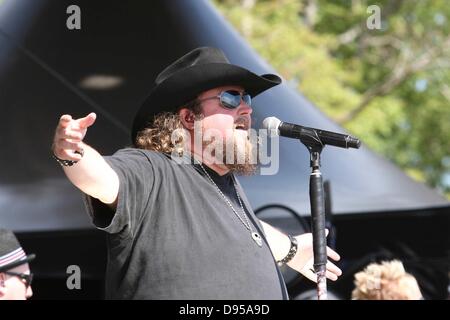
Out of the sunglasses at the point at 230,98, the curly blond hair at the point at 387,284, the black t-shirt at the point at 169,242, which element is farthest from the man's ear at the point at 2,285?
the curly blond hair at the point at 387,284

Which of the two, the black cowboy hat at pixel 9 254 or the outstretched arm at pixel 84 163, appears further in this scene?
the black cowboy hat at pixel 9 254

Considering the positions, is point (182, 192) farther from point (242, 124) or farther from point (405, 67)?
point (405, 67)

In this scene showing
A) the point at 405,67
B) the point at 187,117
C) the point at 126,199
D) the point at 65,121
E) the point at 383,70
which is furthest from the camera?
the point at 383,70

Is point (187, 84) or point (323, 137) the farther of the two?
point (187, 84)

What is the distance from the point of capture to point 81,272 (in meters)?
3.99

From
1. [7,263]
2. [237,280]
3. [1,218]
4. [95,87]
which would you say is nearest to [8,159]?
[1,218]

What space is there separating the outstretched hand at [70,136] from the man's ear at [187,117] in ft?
1.93

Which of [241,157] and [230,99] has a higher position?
[230,99]

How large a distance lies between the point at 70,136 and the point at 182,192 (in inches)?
17.4

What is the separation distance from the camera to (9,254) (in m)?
2.47

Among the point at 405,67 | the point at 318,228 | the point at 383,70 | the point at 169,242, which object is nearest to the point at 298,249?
the point at 318,228

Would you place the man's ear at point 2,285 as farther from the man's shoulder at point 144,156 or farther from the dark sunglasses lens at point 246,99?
the dark sunglasses lens at point 246,99

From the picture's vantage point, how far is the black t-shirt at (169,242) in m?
2.08
